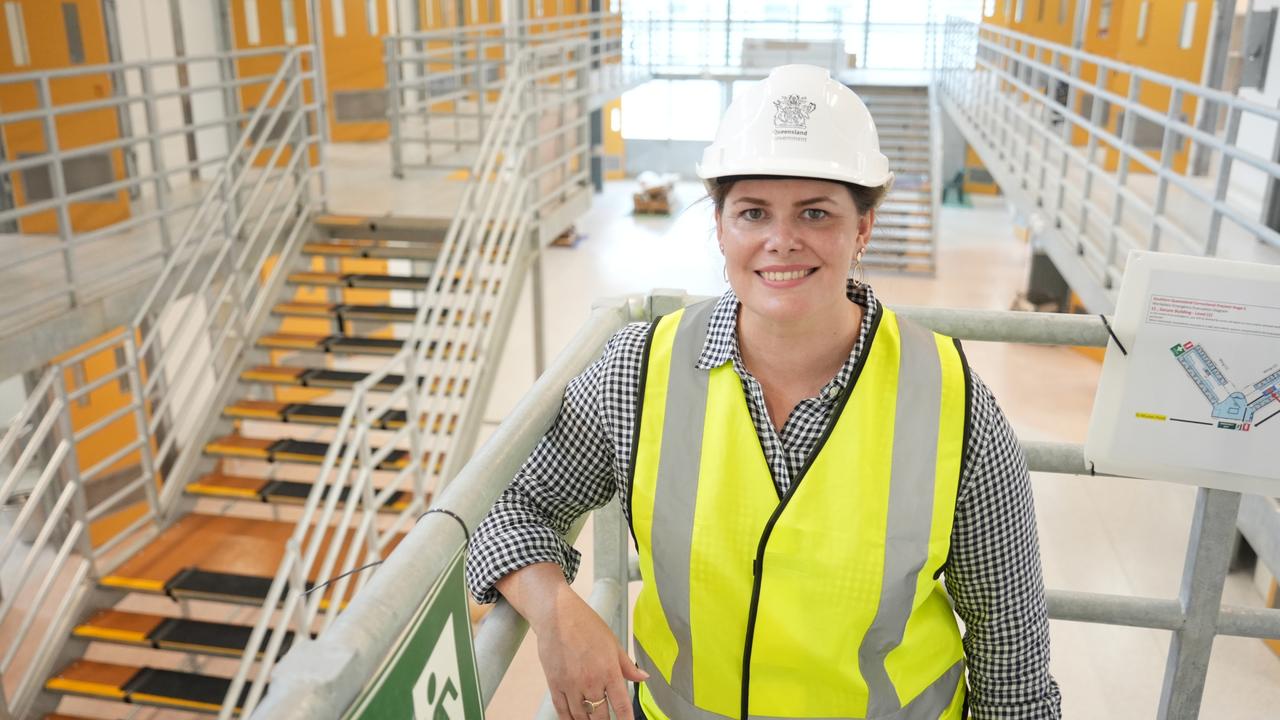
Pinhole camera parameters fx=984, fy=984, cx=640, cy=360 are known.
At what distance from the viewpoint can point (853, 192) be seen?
1493 millimetres

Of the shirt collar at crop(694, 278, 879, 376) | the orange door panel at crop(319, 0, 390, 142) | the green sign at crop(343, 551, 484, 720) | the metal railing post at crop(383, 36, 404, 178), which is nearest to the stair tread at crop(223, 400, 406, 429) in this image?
the metal railing post at crop(383, 36, 404, 178)

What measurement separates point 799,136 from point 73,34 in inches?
251

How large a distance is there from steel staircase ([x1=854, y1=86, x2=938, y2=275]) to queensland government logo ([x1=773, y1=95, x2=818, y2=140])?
472 inches

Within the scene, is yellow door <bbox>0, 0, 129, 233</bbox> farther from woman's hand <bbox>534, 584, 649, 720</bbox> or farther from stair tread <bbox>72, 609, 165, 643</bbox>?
woman's hand <bbox>534, 584, 649, 720</bbox>

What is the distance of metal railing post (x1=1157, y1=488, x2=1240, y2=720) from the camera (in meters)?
1.73

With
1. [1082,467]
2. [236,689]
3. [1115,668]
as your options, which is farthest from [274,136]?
[1082,467]

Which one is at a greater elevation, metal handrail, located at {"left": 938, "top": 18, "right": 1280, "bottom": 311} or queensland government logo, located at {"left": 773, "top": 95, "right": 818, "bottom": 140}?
queensland government logo, located at {"left": 773, "top": 95, "right": 818, "bottom": 140}

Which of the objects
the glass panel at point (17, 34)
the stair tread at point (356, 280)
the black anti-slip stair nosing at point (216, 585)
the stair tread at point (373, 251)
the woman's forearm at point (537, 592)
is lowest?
the black anti-slip stair nosing at point (216, 585)

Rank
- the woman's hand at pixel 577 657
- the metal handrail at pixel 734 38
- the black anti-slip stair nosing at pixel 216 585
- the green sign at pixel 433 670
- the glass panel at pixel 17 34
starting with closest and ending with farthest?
the green sign at pixel 433 670 → the woman's hand at pixel 577 657 → the black anti-slip stair nosing at pixel 216 585 → the glass panel at pixel 17 34 → the metal handrail at pixel 734 38

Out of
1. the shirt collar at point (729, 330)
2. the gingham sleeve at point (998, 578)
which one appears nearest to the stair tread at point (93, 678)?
the shirt collar at point (729, 330)

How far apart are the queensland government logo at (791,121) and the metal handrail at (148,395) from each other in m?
3.42

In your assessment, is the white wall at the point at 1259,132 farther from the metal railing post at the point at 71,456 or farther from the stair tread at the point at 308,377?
the metal railing post at the point at 71,456

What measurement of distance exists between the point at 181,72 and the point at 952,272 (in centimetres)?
1037

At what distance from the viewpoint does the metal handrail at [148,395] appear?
158 inches
